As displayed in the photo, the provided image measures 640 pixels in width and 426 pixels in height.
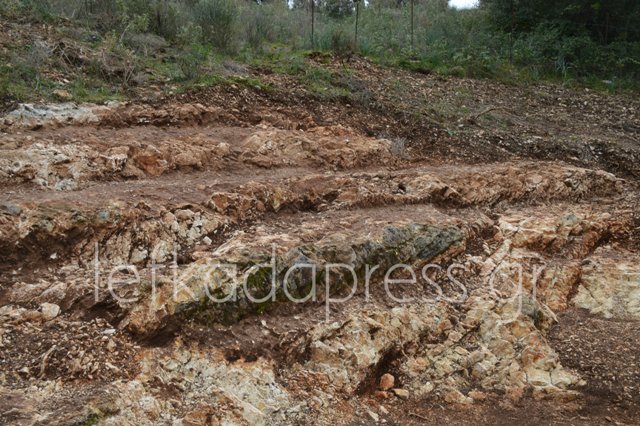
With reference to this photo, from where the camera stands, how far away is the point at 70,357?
10.6 ft

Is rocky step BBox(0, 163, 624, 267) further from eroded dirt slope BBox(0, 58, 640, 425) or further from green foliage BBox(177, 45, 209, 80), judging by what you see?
green foliage BBox(177, 45, 209, 80)

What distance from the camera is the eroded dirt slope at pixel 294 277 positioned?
3.39 metres

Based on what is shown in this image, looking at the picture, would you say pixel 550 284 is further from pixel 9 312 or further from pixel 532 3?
pixel 532 3

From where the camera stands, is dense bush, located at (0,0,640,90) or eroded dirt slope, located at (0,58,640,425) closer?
eroded dirt slope, located at (0,58,640,425)

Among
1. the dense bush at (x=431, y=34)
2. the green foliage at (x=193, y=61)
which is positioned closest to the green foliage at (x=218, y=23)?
the dense bush at (x=431, y=34)

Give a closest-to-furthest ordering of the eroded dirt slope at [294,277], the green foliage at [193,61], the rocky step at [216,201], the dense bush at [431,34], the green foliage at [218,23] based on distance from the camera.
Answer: the eroded dirt slope at [294,277], the rocky step at [216,201], the green foliage at [193,61], the dense bush at [431,34], the green foliage at [218,23]

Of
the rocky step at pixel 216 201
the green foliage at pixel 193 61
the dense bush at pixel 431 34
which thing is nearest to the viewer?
the rocky step at pixel 216 201

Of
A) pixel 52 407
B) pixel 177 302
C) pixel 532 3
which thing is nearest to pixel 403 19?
pixel 532 3

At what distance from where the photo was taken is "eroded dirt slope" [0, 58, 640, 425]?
11.1 feet

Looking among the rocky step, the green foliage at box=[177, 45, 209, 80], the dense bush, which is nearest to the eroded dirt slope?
the rocky step

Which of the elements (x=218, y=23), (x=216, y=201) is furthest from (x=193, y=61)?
(x=216, y=201)

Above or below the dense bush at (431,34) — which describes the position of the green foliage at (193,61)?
below

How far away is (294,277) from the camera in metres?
4.08

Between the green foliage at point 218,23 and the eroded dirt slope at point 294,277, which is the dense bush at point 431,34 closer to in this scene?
the green foliage at point 218,23
